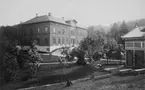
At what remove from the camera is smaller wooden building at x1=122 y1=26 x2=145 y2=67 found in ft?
58.5

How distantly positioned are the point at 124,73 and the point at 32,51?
37.9 feet

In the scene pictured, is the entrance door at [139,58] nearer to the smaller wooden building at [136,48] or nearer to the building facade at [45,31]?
the smaller wooden building at [136,48]

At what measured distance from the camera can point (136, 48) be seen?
60.6 feet

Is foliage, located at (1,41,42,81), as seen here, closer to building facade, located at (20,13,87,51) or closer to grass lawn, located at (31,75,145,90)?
grass lawn, located at (31,75,145,90)

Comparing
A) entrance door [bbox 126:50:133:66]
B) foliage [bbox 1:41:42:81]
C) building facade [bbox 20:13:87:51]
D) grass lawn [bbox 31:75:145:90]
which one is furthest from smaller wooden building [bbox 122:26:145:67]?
building facade [bbox 20:13:87:51]

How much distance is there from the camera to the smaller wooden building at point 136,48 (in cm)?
1784

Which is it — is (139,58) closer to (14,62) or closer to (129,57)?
(129,57)

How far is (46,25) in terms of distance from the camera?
33000mm

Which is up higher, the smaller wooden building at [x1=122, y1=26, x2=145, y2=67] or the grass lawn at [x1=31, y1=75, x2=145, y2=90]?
the smaller wooden building at [x1=122, y1=26, x2=145, y2=67]

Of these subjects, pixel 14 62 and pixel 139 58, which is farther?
pixel 139 58

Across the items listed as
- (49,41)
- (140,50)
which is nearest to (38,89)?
(140,50)

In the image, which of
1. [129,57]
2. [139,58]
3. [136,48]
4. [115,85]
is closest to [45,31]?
[129,57]

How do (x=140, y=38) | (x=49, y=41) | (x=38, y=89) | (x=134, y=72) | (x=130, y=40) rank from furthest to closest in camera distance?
(x=49, y=41)
(x=130, y=40)
(x=140, y=38)
(x=134, y=72)
(x=38, y=89)

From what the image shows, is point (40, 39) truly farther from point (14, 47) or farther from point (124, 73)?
point (124, 73)
